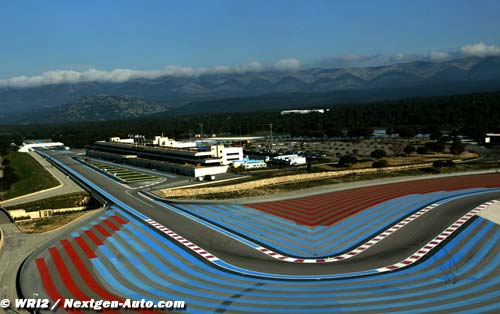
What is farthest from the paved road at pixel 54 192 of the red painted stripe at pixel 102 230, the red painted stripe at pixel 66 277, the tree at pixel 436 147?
the tree at pixel 436 147

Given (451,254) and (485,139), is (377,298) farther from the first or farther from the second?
(485,139)

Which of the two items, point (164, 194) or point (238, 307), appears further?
point (164, 194)

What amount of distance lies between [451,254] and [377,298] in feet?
35.0

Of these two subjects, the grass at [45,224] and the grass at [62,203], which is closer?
the grass at [45,224]

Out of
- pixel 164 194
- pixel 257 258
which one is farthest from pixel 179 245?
pixel 164 194

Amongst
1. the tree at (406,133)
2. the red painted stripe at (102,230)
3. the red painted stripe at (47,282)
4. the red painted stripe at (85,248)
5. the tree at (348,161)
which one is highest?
the tree at (406,133)

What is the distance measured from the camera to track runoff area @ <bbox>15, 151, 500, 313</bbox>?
29484mm

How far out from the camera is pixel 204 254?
128 feet

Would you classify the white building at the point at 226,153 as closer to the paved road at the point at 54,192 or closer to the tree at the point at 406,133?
the paved road at the point at 54,192

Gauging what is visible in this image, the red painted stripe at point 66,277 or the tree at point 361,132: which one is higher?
the tree at point 361,132

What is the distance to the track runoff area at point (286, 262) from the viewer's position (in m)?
29.5

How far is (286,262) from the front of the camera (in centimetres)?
3694

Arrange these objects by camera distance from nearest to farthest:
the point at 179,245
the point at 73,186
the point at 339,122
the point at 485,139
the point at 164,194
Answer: the point at 179,245 → the point at 164,194 → the point at 73,186 → the point at 485,139 → the point at 339,122

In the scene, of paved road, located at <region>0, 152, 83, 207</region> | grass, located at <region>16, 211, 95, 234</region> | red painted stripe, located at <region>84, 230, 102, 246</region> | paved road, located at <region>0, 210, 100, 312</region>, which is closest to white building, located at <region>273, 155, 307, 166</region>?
paved road, located at <region>0, 152, 83, 207</region>
